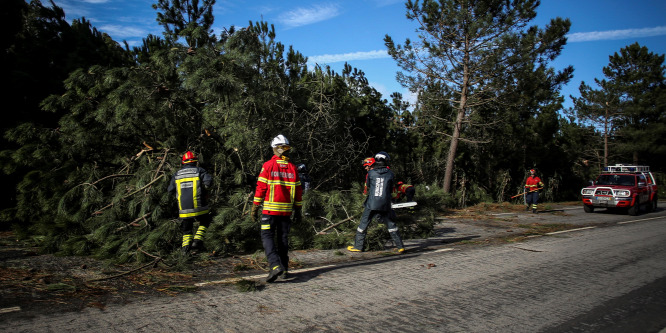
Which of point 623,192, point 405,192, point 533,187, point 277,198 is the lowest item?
point 623,192

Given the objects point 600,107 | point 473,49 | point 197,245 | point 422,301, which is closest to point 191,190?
point 197,245

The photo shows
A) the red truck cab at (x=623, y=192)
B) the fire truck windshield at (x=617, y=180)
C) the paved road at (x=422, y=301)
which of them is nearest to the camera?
the paved road at (x=422, y=301)

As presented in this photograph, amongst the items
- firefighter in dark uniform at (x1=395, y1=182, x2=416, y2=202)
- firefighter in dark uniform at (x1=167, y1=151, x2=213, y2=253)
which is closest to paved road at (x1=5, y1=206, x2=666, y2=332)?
firefighter in dark uniform at (x1=167, y1=151, x2=213, y2=253)

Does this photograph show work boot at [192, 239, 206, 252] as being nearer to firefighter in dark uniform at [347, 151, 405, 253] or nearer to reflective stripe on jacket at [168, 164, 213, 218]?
reflective stripe on jacket at [168, 164, 213, 218]

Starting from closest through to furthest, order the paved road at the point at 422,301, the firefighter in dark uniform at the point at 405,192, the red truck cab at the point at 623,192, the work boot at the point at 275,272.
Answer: the paved road at the point at 422,301
the work boot at the point at 275,272
the firefighter in dark uniform at the point at 405,192
the red truck cab at the point at 623,192

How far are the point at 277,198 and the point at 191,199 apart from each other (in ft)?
6.57

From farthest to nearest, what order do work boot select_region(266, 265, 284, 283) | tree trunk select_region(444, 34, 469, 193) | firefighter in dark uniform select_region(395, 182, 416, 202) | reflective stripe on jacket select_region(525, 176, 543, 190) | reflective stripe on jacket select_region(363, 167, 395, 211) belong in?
tree trunk select_region(444, 34, 469, 193) < reflective stripe on jacket select_region(525, 176, 543, 190) < firefighter in dark uniform select_region(395, 182, 416, 202) < reflective stripe on jacket select_region(363, 167, 395, 211) < work boot select_region(266, 265, 284, 283)

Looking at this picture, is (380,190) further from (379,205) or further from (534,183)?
(534,183)

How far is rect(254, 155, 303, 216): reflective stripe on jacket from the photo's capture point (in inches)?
225

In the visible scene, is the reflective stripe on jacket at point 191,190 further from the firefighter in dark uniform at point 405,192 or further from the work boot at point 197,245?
the firefighter in dark uniform at point 405,192

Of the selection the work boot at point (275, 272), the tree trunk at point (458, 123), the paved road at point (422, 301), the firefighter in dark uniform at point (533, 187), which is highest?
the tree trunk at point (458, 123)

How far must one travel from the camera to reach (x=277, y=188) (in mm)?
5738

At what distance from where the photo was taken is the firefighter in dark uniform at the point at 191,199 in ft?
22.6

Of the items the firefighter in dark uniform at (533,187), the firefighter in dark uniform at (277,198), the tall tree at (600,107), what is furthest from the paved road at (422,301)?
the tall tree at (600,107)
